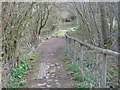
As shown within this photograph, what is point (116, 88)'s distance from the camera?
14.3 feet

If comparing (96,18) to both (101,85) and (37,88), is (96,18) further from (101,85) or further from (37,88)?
(101,85)

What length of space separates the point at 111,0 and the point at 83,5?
422 centimetres

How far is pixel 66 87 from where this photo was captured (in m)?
6.17

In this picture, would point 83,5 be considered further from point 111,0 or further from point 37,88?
point 37,88

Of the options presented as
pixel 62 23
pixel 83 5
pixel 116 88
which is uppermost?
pixel 83 5

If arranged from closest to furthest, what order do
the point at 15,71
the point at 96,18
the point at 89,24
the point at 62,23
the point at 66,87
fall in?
the point at 66,87, the point at 15,71, the point at 96,18, the point at 89,24, the point at 62,23

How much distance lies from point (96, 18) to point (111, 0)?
2.50m

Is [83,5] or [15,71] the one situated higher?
[83,5]

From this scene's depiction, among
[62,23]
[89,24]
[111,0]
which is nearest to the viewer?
[111,0]

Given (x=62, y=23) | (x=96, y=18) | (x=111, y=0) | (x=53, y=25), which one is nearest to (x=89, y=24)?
(x=96, y=18)

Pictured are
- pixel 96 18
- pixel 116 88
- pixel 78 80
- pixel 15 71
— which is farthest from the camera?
pixel 96 18

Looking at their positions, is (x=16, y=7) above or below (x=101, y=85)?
above

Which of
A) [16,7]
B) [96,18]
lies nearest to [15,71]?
[16,7]

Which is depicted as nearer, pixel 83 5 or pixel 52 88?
pixel 52 88
